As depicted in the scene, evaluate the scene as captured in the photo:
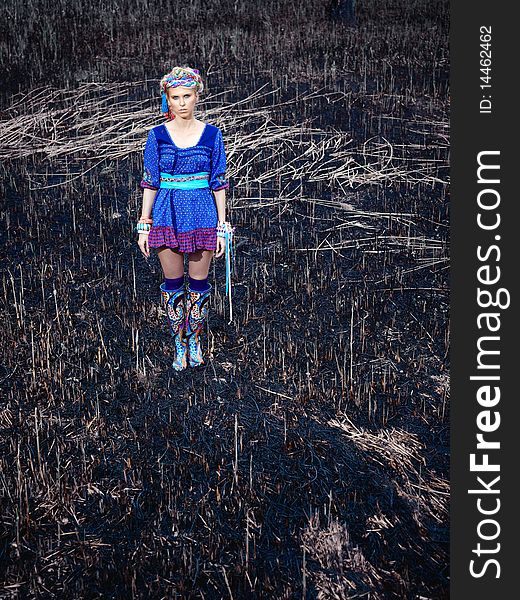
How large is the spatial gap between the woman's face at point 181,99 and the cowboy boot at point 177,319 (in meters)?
1.18

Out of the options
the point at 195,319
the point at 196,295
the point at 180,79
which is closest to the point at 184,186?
the point at 180,79

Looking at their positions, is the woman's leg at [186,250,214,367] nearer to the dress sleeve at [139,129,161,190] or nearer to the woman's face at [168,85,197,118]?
the dress sleeve at [139,129,161,190]

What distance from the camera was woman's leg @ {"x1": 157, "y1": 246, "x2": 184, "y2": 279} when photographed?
413 cm

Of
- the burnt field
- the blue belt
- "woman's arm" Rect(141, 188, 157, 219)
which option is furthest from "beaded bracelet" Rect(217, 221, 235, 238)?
the burnt field

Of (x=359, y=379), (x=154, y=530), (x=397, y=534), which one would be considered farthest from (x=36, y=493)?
(x=359, y=379)

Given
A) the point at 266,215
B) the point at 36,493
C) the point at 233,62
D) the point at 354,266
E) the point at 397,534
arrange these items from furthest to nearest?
the point at 233,62
the point at 266,215
the point at 354,266
the point at 36,493
the point at 397,534

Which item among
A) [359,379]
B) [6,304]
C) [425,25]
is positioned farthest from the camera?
[425,25]

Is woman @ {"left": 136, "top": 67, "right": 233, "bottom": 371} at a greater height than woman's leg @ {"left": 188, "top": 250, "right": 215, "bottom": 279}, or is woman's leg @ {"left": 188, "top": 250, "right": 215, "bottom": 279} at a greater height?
woman @ {"left": 136, "top": 67, "right": 233, "bottom": 371}

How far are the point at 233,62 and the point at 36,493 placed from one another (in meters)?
10.2

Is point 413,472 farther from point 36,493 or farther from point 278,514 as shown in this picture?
point 36,493

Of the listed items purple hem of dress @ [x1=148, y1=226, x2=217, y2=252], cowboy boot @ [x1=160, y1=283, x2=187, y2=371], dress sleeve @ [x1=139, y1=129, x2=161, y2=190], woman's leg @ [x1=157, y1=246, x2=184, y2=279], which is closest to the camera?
dress sleeve @ [x1=139, y1=129, x2=161, y2=190]

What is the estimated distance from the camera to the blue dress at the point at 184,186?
153 inches

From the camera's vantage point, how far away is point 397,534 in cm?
322

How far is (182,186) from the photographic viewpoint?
397 cm
